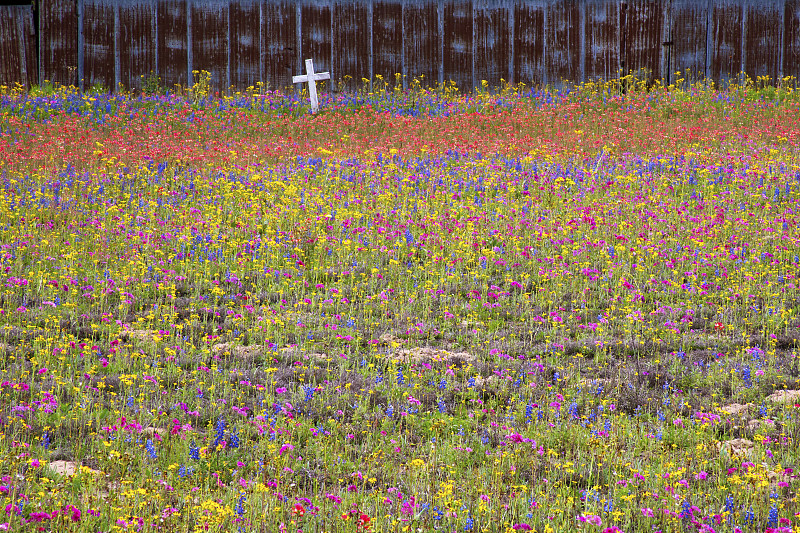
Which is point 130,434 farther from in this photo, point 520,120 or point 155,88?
point 155,88

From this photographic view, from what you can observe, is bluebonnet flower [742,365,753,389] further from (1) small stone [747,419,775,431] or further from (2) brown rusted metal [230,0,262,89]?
(2) brown rusted metal [230,0,262,89]

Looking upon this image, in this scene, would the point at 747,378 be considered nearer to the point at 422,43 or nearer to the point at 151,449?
the point at 151,449

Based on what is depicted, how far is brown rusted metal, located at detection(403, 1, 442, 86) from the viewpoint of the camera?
19.2 metres

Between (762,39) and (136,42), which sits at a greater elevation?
(762,39)

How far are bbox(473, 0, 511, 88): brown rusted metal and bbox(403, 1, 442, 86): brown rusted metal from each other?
Result: 1.00 metres

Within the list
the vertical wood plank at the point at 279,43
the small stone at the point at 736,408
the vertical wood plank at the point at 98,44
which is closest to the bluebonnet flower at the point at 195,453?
the small stone at the point at 736,408

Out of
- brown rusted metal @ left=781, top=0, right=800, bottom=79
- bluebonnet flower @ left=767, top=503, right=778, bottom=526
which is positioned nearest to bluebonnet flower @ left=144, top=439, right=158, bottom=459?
bluebonnet flower @ left=767, top=503, right=778, bottom=526

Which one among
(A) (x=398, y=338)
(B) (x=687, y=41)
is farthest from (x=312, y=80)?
(A) (x=398, y=338)

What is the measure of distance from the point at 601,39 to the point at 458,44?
363 centimetres

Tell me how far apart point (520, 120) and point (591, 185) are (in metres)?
5.17

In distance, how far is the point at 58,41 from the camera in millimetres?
18609

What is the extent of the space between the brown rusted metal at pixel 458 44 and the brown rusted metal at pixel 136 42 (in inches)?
284

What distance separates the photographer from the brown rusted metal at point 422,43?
19.2m

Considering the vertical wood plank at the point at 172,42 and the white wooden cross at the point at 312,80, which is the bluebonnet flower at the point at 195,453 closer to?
the white wooden cross at the point at 312,80
